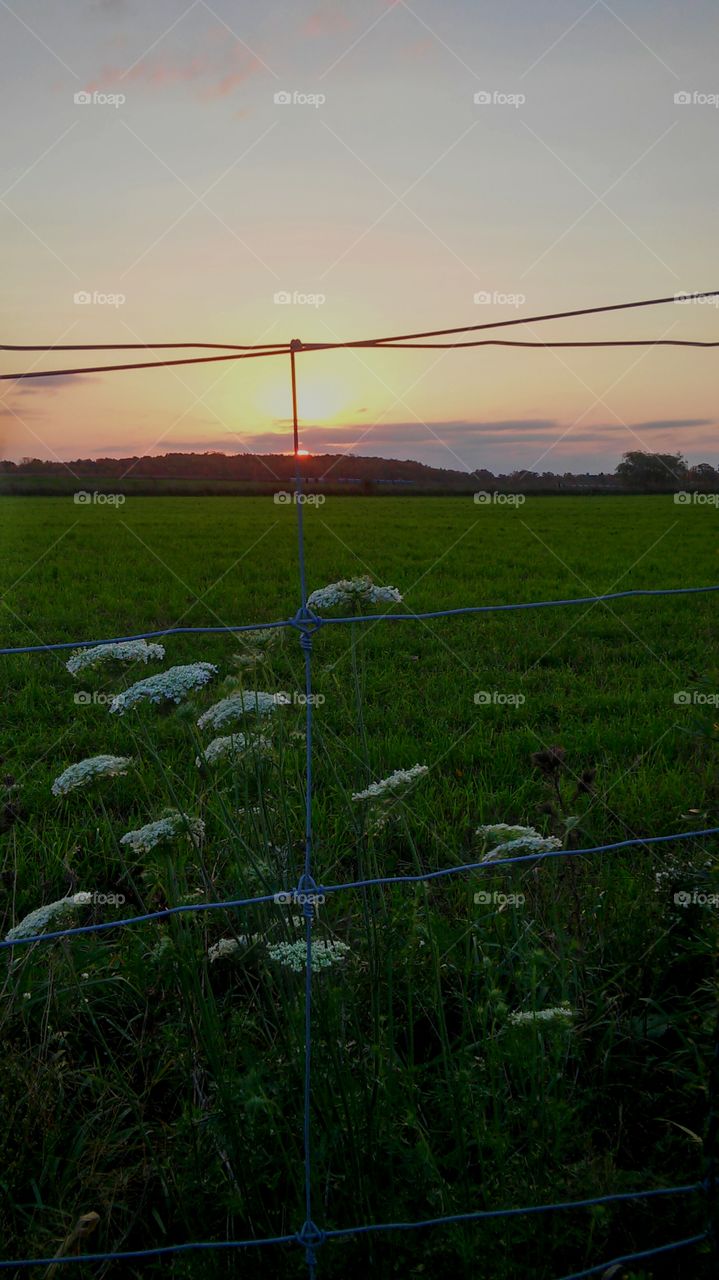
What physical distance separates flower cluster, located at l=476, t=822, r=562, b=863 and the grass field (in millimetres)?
184

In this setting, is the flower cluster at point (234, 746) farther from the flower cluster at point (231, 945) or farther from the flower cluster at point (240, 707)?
the flower cluster at point (231, 945)

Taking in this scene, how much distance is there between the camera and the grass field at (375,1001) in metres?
2.02

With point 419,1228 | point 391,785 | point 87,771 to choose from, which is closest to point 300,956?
point 391,785

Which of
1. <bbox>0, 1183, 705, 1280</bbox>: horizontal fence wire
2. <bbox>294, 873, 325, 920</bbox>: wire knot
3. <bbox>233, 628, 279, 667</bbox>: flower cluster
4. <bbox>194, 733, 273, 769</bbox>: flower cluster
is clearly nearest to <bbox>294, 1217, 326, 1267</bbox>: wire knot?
<bbox>0, 1183, 705, 1280</bbox>: horizontal fence wire

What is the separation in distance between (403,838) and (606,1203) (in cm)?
201

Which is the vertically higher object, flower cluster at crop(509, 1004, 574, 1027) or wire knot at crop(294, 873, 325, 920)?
wire knot at crop(294, 873, 325, 920)

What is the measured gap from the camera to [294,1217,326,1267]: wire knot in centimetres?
186

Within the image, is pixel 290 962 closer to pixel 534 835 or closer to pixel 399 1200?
pixel 399 1200

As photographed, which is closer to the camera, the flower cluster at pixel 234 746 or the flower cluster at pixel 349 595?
the flower cluster at pixel 234 746

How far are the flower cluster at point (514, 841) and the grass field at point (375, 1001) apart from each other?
0.18 metres

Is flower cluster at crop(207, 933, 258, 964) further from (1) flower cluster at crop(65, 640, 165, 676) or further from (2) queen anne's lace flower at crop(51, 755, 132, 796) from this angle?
(1) flower cluster at crop(65, 640, 165, 676)

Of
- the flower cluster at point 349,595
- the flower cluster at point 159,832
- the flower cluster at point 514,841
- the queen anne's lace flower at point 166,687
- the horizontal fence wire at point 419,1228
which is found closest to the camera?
the horizontal fence wire at point 419,1228

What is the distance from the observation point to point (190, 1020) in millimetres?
2176

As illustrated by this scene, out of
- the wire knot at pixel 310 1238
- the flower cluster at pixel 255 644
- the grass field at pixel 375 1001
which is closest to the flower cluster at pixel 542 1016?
the grass field at pixel 375 1001
